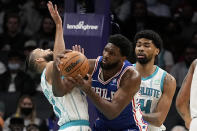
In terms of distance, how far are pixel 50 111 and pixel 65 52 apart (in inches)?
174

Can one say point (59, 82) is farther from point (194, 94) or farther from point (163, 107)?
point (163, 107)

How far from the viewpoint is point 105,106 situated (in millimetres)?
4801

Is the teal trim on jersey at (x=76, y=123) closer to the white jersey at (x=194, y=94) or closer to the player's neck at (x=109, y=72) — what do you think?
the player's neck at (x=109, y=72)

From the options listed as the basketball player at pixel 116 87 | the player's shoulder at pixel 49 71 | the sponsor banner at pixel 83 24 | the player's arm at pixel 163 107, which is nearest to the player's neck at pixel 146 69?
the player's arm at pixel 163 107

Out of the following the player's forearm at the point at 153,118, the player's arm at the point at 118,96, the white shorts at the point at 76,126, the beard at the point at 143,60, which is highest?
the beard at the point at 143,60

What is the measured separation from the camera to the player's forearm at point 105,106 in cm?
476

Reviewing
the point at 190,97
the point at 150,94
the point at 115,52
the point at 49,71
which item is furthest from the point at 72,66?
the point at 150,94

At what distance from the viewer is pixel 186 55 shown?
9.38 meters

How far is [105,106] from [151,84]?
1439 millimetres

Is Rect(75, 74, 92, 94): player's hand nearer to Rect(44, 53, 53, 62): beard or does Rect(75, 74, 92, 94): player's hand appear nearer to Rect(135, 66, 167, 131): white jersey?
Rect(44, 53, 53, 62): beard

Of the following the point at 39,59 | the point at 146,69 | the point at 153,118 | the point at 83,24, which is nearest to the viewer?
the point at 39,59

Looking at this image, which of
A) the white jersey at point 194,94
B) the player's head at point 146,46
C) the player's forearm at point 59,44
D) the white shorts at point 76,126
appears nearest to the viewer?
the white jersey at point 194,94

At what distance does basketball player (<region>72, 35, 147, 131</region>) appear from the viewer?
16.0 feet

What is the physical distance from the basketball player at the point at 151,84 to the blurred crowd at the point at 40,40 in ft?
7.95
